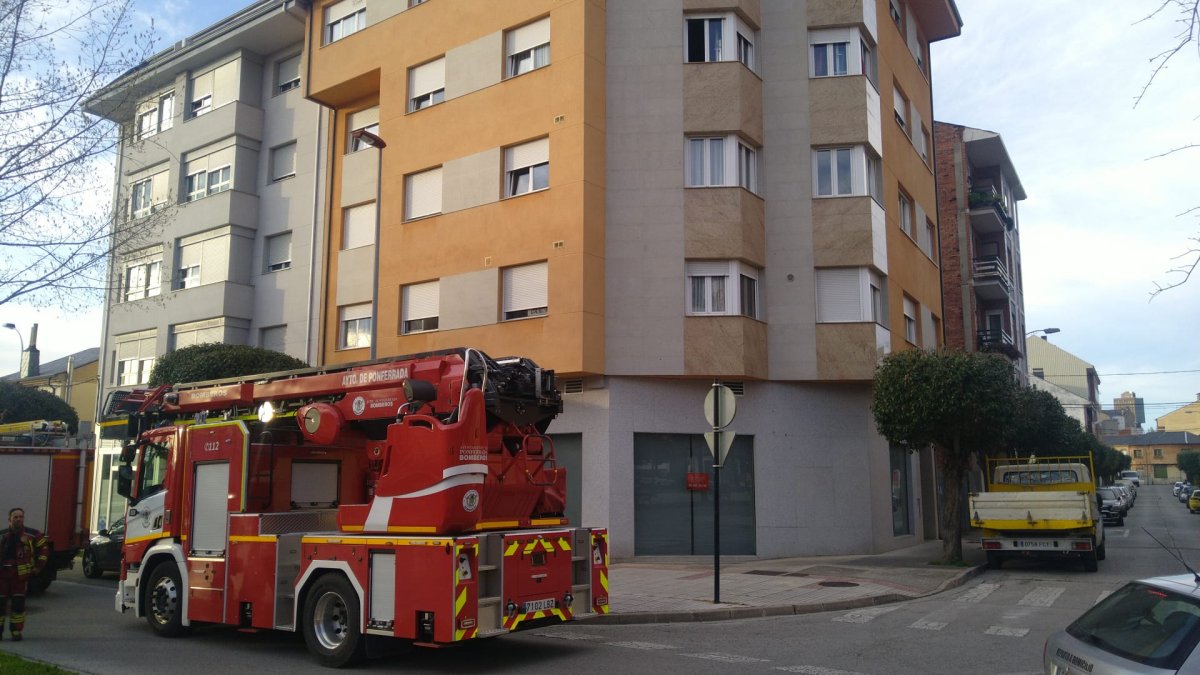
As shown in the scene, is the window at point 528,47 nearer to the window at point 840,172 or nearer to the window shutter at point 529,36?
the window shutter at point 529,36

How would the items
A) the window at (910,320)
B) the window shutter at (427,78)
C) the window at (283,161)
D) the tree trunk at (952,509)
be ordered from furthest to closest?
the window at (283,161) → the window at (910,320) → the window shutter at (427,78) → the tree trunk at (952,509)

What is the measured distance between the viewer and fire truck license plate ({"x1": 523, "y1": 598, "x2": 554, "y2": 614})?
8.98 metres

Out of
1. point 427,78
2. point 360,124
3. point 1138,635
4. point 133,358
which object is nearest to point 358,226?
point 360,124

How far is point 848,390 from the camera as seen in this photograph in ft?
67.3

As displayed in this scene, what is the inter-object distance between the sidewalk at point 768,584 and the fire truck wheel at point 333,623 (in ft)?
12.2

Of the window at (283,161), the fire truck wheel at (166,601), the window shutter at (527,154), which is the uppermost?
the window at (283,161)

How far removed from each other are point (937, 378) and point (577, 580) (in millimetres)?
10161

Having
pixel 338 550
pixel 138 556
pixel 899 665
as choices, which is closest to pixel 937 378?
pixel 899 665

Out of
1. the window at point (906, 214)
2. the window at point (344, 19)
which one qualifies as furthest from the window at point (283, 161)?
the window at point (906, 214)

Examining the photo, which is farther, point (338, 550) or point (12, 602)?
point (12, 602)

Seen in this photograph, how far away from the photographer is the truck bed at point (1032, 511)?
661 inches

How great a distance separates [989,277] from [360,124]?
2570 cm

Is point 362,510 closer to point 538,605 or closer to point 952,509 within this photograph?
point 538,605

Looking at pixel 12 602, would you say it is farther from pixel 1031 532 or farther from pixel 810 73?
pixel 810 73
